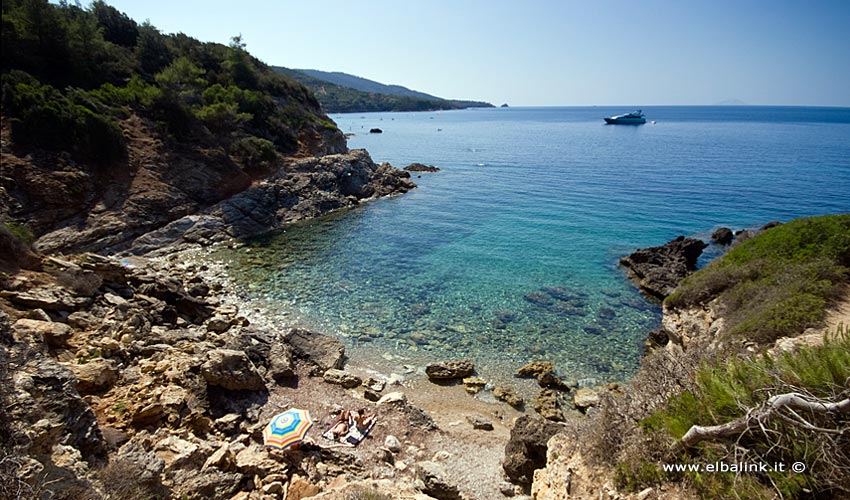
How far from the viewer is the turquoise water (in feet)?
56.6

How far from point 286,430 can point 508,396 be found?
7.50 meters

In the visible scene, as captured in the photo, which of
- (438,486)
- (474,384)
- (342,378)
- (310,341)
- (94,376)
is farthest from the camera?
(310,341)

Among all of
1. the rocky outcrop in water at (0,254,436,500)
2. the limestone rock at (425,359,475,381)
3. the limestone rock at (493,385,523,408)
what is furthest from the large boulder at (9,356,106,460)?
the limestone rock at (493,385,523,408)

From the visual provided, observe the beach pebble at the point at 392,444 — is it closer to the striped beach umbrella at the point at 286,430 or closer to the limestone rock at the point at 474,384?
the striped beach umbrella at the point at 286,430

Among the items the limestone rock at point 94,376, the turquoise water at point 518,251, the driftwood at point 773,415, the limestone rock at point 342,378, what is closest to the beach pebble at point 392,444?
the limestone rock at point 342,378

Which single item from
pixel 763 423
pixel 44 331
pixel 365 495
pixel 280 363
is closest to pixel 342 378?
pixel 280 363

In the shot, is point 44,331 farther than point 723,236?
No

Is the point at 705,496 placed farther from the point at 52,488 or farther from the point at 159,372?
the point at 159,372

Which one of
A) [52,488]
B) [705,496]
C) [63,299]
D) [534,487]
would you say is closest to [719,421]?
[705,496]

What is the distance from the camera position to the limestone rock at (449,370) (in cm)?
1470

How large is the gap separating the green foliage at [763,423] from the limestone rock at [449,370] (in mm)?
8881

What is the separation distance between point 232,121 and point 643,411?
39774 millimetres

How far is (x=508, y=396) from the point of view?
545 inches

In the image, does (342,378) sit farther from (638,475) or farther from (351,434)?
(638,475)
